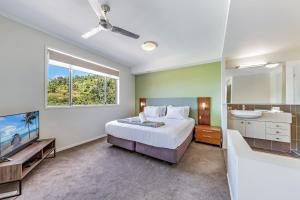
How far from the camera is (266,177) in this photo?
0.95 meters

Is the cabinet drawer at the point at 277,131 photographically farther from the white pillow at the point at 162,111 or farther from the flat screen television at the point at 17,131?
the flat screen television at the point at 17,131

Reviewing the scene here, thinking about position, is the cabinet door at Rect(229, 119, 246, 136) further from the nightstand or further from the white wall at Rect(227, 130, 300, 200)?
the white wall at Rect(227, 130, 300, 200)

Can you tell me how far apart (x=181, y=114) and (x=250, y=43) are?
2327 mm

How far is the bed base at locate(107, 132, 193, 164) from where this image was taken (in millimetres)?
2254

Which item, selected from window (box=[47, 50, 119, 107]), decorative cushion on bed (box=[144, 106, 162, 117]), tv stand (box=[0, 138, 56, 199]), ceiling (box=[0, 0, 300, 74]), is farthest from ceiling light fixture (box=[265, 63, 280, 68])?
tv stand (box=[0, 138, 56, 199])

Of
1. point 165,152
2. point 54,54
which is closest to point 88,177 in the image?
point 165,152

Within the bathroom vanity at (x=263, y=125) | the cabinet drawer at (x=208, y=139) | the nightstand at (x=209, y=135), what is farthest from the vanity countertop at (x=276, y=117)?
the cabinet drawer at (x=208, y=139)

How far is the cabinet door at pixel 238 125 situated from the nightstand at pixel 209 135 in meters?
0.35

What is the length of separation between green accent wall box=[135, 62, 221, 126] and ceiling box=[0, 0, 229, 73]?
0.52 metres

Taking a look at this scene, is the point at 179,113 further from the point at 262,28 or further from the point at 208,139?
the point at 262,28

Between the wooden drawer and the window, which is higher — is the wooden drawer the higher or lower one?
the lower one

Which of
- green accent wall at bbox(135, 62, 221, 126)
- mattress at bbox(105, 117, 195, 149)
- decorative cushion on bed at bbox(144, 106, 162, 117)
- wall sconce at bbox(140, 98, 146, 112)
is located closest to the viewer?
mattress at bbox(105, 117, 195, 149)

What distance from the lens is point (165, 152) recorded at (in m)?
2.32

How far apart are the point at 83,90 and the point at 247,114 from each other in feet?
14.5
